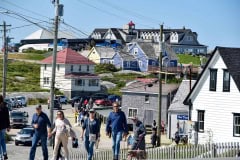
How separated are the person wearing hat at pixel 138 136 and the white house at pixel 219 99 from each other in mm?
22471

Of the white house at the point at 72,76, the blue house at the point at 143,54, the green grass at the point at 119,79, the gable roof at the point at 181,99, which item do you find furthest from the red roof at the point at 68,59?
the gable roof at the point at 181,99

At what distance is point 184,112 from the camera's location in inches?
2154

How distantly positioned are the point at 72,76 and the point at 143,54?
124 ft

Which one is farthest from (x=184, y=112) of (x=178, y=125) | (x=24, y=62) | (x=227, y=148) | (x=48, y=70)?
(x=24, y=62)

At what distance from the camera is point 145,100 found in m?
68.1

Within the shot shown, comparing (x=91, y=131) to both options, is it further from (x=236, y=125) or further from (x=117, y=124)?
(x=236, y=125)

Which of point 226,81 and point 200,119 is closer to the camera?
point 226,81

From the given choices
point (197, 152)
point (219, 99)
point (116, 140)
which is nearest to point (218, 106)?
point (219, 99)

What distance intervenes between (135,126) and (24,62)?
112885 millimetres

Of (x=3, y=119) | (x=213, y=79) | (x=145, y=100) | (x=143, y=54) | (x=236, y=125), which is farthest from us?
(x=143, y=54)

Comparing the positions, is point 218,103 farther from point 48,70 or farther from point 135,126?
point 48,70

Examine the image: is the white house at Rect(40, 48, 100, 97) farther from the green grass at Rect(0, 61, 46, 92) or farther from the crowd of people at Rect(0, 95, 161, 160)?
the crowd of people at Rect(0, 95, 161, 160)

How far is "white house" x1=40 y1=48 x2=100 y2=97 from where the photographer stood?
10169 cm

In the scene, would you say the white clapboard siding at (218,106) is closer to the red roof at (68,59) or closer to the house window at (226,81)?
the house window at (226,81)
